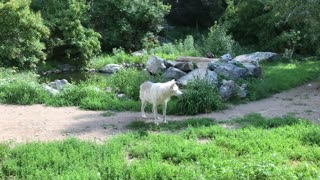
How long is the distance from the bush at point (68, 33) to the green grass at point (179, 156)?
15349 millimetres

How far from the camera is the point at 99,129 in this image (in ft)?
30.5

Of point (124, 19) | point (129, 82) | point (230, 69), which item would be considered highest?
point (124, 19)

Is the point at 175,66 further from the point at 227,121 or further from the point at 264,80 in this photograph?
the point at 227,121

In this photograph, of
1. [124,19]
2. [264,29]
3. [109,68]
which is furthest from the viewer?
[124,19]

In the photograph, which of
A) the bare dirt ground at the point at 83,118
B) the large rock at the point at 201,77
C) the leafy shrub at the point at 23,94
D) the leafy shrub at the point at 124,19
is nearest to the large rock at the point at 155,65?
the large rock at the point at 201,77

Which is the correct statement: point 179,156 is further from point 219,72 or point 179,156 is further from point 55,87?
point 55,87

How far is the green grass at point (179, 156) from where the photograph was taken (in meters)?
6.27

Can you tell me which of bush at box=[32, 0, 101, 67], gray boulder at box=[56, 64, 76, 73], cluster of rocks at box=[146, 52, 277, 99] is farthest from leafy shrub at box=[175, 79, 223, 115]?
gray boulder at box=[56, 64, 76, 73]

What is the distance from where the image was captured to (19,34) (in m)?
19.4

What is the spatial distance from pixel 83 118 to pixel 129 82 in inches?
137

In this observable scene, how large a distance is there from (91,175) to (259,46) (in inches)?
884

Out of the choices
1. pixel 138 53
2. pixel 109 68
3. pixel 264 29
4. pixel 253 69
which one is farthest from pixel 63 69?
pixel 264 29

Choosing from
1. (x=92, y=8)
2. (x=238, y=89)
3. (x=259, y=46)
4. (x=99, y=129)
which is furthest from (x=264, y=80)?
(x=92, y=8)

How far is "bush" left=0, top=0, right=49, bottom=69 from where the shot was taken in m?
18.6
